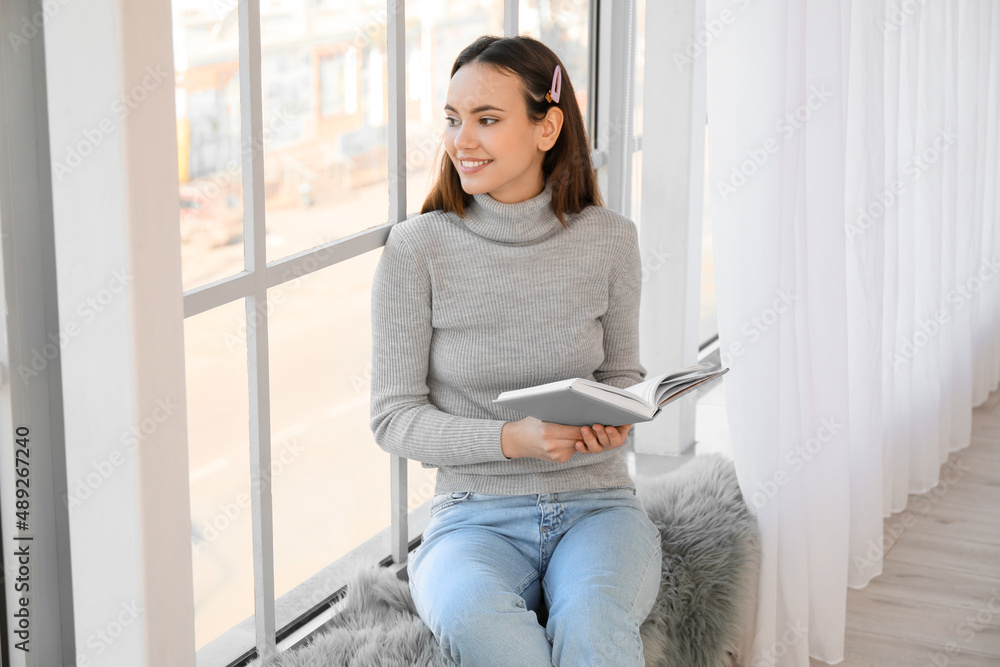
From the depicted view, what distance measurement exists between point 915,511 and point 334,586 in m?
1.60

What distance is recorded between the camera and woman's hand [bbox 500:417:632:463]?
1.43 meters

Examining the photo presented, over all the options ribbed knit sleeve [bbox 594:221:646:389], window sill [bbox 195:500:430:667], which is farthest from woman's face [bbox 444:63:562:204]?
window sill [bbox 195:500:430:667]

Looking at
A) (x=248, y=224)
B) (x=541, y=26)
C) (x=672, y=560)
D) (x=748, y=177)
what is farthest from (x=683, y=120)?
(x=248, y=224)

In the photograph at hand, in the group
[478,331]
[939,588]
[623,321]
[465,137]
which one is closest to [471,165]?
[465,137]

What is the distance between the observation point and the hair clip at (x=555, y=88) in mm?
1592

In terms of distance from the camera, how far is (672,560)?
1812 millimetres

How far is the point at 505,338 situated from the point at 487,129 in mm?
317

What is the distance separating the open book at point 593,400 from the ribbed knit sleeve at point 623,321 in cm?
26

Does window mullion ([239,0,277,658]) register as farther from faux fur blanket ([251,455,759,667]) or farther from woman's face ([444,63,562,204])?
woman's face ([444,63,562,204])

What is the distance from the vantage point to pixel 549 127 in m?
1.62

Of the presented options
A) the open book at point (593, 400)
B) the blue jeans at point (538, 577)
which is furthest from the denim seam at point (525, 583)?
the open book at point (593, 400)

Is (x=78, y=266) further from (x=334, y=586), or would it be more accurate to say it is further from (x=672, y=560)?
(x=672, y=560)

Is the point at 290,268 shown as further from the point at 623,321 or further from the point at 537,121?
the point at 623,321

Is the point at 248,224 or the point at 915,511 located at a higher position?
the point at 248,224
